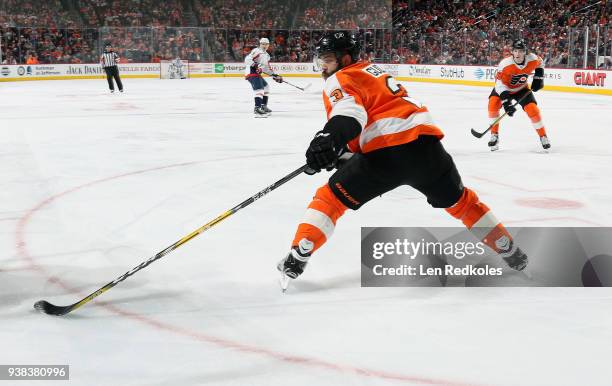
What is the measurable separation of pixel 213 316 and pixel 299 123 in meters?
7.59

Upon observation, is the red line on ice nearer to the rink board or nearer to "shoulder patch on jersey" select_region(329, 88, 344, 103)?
"shoulder patch on jersey" select_region(329, 88, 344, 103)

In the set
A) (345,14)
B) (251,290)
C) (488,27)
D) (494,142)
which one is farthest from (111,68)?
(251,290)

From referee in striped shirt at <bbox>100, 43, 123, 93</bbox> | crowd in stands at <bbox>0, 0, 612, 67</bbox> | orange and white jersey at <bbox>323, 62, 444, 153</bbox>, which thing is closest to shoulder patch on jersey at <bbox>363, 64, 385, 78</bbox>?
orange and white jersey at <bbox>323, 62, 444, 153</bbox>

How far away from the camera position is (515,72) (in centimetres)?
752

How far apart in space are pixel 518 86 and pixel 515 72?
0.16 metres

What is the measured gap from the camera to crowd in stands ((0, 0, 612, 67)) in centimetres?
1977

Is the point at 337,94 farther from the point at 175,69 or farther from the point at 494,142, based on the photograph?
the point at 175,69

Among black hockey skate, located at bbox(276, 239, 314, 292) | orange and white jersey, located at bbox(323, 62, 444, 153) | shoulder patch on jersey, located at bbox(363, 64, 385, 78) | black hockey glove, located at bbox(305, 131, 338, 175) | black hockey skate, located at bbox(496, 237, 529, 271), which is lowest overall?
black hockey skate, located at bbox(496, 237, 529, 271)

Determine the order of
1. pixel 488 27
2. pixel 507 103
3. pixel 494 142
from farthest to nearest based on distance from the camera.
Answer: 1. pixel 488 27
2. pixel 507 103
3. pixel 494 142

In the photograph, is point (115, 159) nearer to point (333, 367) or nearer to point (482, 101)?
point (333, 367)

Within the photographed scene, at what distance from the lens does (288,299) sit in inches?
116

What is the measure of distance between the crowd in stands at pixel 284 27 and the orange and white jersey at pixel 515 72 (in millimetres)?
9605

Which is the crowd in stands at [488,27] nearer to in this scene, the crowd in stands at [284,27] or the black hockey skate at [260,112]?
the crowd in stands at [284,27]

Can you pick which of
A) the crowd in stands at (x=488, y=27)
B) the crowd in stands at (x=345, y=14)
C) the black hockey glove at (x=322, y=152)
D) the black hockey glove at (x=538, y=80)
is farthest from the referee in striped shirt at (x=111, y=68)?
the black hockey glove at (x=322, y=152)
